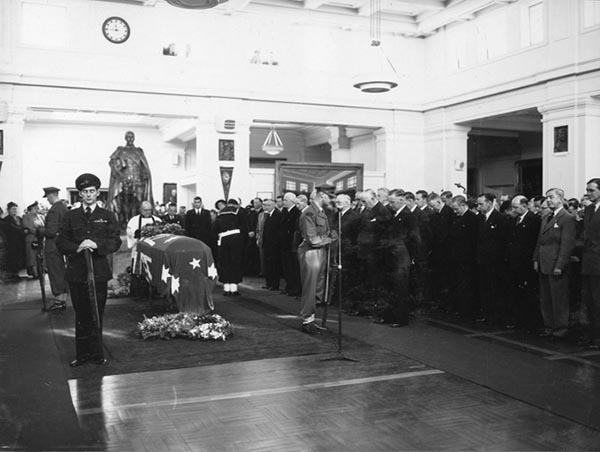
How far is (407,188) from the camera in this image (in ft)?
58.9

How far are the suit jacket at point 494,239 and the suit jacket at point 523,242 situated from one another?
0.11m

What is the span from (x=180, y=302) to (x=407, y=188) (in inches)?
452

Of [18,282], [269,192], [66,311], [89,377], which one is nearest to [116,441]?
[89,377]

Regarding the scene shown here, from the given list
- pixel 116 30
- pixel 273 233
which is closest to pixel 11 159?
pixel 116 30

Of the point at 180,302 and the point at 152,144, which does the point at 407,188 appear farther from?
the point at 180,302

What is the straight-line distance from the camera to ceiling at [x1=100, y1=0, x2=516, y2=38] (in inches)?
609

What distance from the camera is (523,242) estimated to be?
736 cm

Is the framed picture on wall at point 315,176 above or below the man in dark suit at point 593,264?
above

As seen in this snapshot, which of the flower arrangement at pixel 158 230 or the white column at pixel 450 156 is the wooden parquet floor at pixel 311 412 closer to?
the flower arrangement at pixel 158 230

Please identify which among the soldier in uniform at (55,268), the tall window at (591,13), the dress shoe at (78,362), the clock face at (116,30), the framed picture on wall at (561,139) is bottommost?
the dress shoe at (78,362)

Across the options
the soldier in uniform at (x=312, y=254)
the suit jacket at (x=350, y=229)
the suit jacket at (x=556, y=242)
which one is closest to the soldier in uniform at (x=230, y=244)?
the suit jacket at (x=350, y=229)

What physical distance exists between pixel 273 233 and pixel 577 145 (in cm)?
657

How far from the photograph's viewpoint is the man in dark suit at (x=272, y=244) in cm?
1084

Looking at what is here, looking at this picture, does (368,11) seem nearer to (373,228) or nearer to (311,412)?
(373,228)
